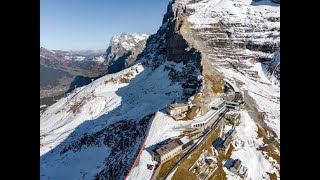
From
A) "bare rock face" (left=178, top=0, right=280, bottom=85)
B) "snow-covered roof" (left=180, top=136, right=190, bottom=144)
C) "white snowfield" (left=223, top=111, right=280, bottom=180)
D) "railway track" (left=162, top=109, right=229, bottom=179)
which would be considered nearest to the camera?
"railway track" (left=162, top=109, right=229, bottom=179)

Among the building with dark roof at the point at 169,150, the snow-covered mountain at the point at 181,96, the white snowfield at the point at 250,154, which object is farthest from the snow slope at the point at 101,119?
the white snowfield at the point at 250,154

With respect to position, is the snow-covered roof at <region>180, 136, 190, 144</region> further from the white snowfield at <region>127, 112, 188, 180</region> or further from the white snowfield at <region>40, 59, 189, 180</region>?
the white snowfield at <region>40, 59, 189, 180</region>

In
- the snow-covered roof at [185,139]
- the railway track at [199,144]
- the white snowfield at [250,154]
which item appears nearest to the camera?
the railway track at [199,144]

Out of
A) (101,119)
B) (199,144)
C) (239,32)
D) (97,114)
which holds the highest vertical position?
(239,32)

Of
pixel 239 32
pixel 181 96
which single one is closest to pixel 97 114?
pixel 181 96

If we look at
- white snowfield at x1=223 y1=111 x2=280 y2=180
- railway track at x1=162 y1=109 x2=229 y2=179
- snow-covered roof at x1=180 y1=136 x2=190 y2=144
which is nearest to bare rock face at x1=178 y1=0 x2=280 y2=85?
white snowfield at x1=223 y1=111 x2=280 y2=180

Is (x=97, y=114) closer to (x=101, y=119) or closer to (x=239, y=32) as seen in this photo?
(x=101, y=119)

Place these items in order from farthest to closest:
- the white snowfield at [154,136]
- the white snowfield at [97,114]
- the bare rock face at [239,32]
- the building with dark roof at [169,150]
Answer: the bare rock face at [239,32] < the white snowfield at [97,114] < the building with dark roof at [169,150] < the white snowfield at [154,136]

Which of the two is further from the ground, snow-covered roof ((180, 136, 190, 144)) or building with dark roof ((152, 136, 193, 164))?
snow-covered roof ((180, 136, 190, 144))

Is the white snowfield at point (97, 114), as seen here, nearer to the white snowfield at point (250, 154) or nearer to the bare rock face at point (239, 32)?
the white snowfield at point (250, 154)
